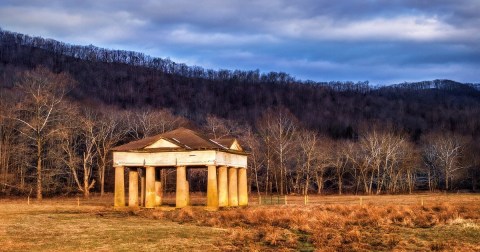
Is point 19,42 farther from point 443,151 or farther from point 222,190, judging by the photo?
point 222,190

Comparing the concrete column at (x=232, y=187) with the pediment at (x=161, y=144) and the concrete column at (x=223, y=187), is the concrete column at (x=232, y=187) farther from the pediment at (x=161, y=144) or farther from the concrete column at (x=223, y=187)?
the pediment at (x=161, y=144)

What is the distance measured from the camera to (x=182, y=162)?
144 ft

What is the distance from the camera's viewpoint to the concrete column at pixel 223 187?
146 ft

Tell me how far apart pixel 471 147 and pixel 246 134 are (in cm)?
4704

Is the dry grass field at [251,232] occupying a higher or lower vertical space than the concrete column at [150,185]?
lower

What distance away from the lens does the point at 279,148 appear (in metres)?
88.9

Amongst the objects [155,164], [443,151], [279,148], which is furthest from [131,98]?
[155,164]

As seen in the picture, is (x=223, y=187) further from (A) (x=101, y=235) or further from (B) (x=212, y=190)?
(A) (x=101, y=235)

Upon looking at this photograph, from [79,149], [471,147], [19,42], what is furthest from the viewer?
[19,42]

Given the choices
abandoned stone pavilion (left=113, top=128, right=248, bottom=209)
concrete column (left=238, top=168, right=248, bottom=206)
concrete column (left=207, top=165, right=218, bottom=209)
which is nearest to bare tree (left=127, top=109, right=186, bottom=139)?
concrete column (left=238, top=168, right=248, bottom=206)

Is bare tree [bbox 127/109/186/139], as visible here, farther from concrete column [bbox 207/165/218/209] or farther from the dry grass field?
the dry grass field

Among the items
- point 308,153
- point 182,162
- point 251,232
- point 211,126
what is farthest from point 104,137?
point 251,232

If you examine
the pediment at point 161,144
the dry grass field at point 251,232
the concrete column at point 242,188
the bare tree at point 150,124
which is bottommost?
the dry grass field at point 251,232

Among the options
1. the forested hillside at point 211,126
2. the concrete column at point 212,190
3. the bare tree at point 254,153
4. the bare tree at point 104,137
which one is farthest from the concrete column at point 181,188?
the bare tree at point 254,153
